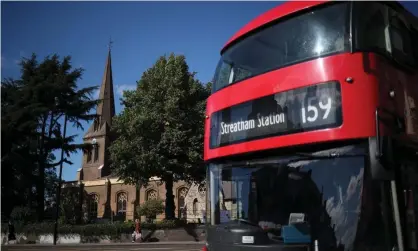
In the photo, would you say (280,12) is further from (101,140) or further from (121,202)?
(101,140)

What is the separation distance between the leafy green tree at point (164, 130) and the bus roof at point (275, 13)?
68.9ft

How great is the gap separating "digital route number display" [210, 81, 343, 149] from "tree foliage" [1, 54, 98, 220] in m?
32.4

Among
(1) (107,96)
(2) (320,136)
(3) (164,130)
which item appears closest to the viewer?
(2) (320,136)

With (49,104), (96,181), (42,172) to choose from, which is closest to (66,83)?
(49,104)

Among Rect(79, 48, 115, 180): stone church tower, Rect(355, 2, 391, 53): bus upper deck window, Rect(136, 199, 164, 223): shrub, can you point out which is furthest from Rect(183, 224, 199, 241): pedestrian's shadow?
Rect(79, 48, 115, 180): stone church tower

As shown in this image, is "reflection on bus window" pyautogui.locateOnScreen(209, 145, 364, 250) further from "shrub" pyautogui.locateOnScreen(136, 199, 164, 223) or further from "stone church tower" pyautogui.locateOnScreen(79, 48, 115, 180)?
"stone church tower" pyautogui.locateOnScreen(79, 48, 115, 180)

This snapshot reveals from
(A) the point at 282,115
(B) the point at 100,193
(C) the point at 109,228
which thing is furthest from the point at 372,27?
(B) the point at 100,193

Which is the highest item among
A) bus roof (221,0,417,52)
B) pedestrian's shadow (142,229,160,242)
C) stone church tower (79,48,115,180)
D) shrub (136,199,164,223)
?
stone church tower (79,48,115,180)

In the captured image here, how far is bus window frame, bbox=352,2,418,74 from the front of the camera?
4965 mm

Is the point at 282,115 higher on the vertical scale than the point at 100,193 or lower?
higher

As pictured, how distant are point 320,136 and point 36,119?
3652cm

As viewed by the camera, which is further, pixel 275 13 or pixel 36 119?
pixel 36 119

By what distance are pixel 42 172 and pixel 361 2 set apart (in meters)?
37.4

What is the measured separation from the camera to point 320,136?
472 centimetres
